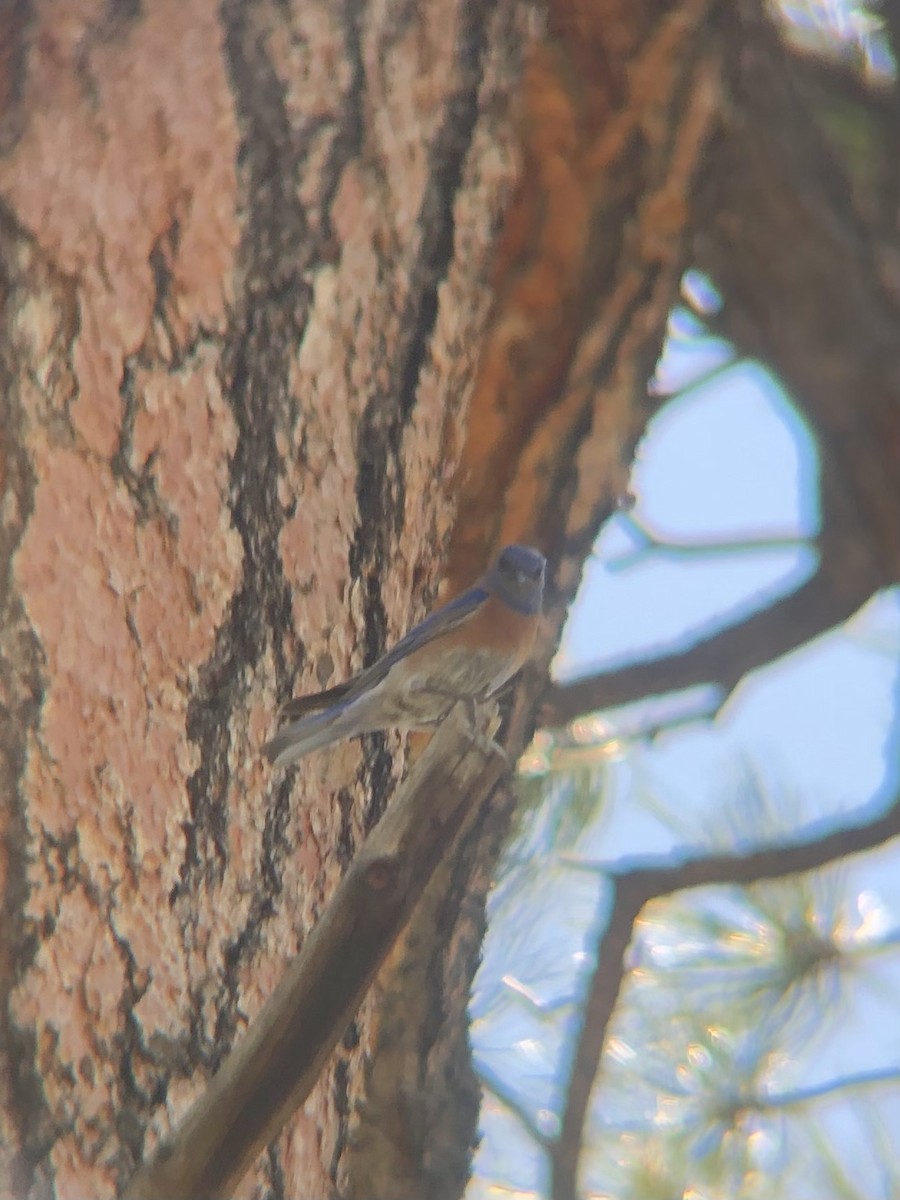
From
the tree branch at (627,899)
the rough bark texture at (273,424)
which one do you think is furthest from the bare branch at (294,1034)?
the tree branch at (627,899)

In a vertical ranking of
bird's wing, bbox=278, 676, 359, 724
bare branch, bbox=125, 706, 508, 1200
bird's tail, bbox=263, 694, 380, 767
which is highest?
bird's wing, bbox=278, 676, 359, 724

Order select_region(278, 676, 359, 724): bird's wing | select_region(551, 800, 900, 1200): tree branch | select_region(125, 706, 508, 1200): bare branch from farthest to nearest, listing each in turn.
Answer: select_region(551, 800, 900, 1200): tree branch
select_region(278, 676, 359, 724): bird's wing
select_region(125, 706, 508, 1200): bare branch

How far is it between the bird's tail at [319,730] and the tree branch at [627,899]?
0.48 m

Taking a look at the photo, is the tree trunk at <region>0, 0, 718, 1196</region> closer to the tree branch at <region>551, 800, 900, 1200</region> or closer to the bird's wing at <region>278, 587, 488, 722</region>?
the bird's wing at <region>278, 587, 488, 722</region>

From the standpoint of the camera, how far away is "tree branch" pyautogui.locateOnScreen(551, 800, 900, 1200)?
3.10ft

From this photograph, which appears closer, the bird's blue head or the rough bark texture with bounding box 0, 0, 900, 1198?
the rough bark texture with bounding box 0, 0, 900, 1198

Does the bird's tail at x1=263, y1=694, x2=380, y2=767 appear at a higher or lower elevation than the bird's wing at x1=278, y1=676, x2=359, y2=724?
lower

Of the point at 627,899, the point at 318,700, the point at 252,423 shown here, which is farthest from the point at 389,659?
the point at 627,899

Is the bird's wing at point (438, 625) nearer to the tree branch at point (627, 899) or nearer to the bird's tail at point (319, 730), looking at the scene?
the bird's tail at point (319, 730)

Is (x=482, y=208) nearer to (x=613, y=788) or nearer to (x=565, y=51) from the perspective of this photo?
(x=565, y=51)

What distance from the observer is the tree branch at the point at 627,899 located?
95cm

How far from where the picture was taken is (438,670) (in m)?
0.60

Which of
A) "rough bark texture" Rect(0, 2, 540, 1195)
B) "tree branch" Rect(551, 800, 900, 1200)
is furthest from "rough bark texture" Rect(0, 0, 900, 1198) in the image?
"tree branch" Rect(551, 800, 900, 1200)

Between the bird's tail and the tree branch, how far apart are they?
478 millimetres
